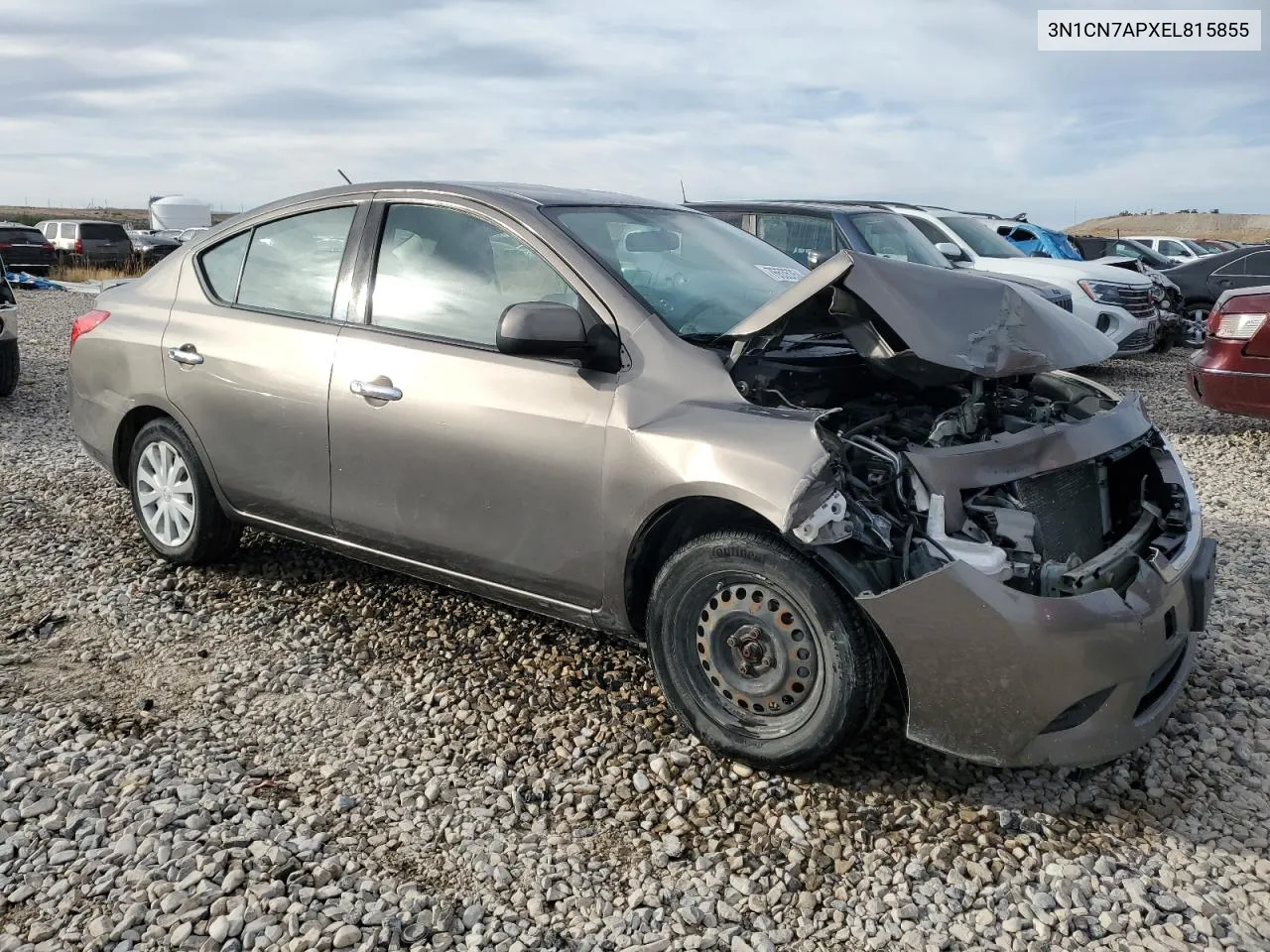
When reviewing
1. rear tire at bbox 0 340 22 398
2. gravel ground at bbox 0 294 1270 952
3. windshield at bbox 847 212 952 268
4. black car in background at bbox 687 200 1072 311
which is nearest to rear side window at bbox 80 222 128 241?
rear tire at bbox 0 340 22 398

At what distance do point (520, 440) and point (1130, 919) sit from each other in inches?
88.8

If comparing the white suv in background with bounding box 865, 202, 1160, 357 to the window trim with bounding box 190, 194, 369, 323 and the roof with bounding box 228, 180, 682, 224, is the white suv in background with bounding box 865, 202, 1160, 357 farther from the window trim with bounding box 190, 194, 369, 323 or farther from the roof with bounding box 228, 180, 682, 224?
the window trim with bounding box 190, 194, 369, 323

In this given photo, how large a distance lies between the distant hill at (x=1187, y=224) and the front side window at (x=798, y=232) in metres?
67.3

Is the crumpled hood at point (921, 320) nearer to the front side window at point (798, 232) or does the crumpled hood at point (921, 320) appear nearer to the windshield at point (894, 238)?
the windshield at point (894, 238)

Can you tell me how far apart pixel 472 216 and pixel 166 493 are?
7.03 ft

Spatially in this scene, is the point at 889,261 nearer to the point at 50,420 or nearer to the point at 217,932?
the point at 217,932

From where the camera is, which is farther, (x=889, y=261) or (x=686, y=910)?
(x=889, y=261)

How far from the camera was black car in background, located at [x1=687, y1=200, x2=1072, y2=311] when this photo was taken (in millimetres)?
9375

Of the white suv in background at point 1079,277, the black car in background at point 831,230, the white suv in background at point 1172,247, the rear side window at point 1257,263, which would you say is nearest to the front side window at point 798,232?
the black car in background at point 831,230

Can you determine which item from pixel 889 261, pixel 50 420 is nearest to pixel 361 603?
pixel 889 261

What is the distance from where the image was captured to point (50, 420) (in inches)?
337

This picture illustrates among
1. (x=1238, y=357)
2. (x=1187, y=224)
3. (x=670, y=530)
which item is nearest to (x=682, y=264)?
(x=670, y=530)

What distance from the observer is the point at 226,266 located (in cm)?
470

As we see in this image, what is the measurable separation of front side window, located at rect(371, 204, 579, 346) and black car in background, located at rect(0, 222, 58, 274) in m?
24.1
